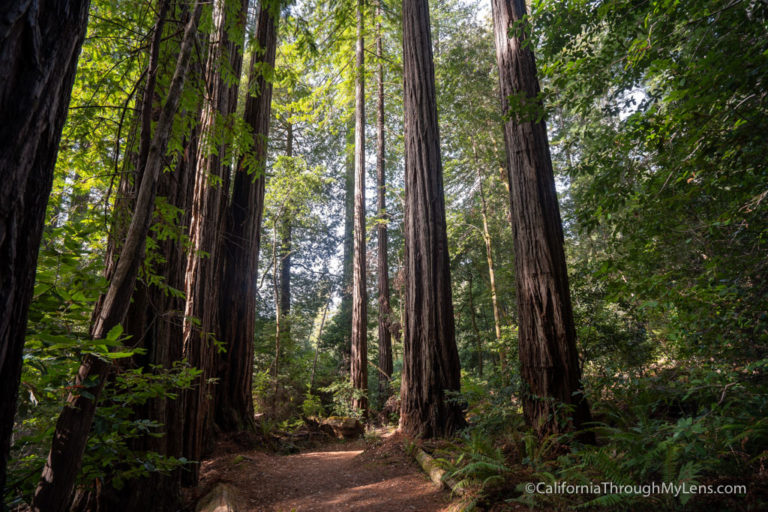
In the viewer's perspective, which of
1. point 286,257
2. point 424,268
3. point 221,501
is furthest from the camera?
point 286,257

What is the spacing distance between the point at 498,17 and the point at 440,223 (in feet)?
10.7

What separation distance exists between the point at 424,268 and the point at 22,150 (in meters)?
5.32

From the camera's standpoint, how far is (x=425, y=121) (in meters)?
6.45

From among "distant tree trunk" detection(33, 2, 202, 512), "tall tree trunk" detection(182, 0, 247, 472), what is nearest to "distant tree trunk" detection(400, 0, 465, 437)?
"tall tree trunk" detection(182, 0, 247, 472)

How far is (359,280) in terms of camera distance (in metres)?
10.8

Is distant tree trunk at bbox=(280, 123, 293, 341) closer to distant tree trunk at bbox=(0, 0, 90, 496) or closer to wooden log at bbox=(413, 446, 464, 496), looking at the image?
wooden log at bbox=(413, 446, 464, 496)

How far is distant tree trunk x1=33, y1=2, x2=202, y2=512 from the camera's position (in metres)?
1.62

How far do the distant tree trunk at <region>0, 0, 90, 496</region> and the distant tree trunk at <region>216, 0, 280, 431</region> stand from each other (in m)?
5.27

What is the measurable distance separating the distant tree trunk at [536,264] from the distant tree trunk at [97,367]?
3.73 m

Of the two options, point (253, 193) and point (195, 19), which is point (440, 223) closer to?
point (253, 193)

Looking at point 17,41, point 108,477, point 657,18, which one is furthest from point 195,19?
point 657,18

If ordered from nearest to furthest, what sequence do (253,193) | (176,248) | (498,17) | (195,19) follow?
(195,19) < (176,248) < (498,17) < (253,193)

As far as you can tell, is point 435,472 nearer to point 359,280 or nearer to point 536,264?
point 536,264

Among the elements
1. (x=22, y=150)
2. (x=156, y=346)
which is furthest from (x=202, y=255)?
(x=22, y=150)
